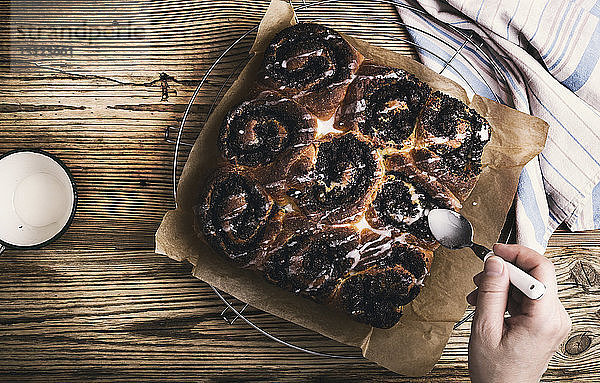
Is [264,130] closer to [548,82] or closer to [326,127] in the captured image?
[326,127]

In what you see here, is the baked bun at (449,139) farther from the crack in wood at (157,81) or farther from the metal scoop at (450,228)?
the crack in wood at (157,81)

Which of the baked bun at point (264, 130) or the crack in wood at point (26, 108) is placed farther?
the crack in wood at point (26, 108)

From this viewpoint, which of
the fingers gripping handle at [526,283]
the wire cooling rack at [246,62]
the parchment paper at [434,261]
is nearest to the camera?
the fingers gripping handle at [526,283]

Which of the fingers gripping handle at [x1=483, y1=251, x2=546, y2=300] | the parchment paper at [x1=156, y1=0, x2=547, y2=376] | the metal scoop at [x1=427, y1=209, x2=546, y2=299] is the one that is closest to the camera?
the fingers gripping handle at [x1=483, y1=251, x2=546, y2=300]

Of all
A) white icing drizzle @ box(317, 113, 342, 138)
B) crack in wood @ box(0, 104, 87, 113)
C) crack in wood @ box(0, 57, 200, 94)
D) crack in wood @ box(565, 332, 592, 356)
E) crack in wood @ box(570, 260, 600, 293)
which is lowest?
crack in wood @ box(565, 332, 592, 356)

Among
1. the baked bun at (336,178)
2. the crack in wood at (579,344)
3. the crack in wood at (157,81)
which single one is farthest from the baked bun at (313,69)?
the crack in wood at (579,344)

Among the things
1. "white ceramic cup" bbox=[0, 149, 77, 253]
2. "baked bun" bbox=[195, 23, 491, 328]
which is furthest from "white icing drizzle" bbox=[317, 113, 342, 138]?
"white ceramic cup" bbox=[0, 149, 77, 253]

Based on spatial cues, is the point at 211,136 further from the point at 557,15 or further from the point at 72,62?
the point at 557,15

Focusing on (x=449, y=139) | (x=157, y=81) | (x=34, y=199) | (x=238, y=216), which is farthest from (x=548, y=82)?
(x=34, y=199)

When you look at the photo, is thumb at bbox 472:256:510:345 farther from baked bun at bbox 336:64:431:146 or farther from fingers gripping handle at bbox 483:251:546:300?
baked bun at bbox 336:64:431:146
